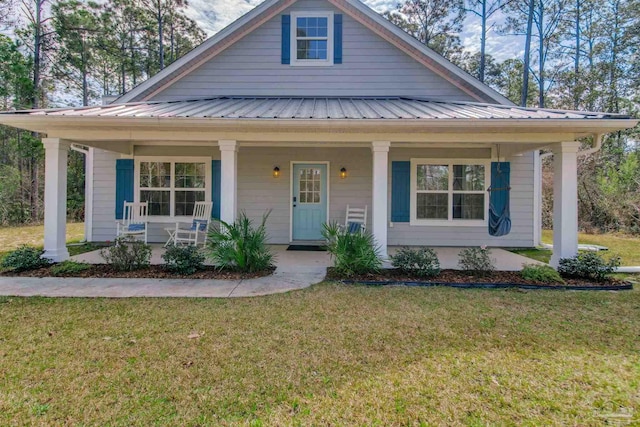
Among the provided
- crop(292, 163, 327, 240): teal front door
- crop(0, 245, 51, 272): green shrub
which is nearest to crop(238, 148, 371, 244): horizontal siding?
crop(292, 163, 327, 240): teal front door

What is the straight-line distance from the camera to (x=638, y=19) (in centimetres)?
1428

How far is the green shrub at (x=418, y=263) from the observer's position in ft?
16.1

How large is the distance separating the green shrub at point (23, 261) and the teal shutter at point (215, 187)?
3224mm

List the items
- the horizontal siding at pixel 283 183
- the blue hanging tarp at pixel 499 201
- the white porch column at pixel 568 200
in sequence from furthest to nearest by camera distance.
A: the horizontal siding at pixel 283 183 < the blue hanging tarp at pixel 499 201 < the white porch column at pixel 568 200

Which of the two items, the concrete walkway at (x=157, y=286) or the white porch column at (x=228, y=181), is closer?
the concrete walkway at (x=157, y=286)

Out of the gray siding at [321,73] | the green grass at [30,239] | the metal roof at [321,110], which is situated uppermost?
the gray siding at [321,73]

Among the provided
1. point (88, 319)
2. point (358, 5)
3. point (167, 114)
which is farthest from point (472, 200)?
point (88, 319)

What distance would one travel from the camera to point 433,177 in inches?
305

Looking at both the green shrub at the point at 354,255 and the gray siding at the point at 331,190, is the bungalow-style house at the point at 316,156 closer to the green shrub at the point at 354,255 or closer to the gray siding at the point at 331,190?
the gray siding at the point at 331,190

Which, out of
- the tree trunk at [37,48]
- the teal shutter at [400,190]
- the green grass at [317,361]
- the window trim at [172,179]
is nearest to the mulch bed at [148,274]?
the green grass at [317,361]

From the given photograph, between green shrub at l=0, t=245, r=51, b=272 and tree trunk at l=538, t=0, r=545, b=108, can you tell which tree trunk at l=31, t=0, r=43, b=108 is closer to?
green shrub at l=0, t=245, r=51, b=272

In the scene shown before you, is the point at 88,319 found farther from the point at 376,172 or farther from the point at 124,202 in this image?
the point at 124,202

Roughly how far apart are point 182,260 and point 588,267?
5863 millimetres

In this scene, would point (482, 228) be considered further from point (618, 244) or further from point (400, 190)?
point (618, 244)
